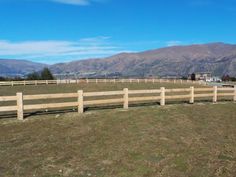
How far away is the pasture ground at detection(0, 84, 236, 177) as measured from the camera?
10.5 meters

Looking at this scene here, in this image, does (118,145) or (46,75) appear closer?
(118,145)

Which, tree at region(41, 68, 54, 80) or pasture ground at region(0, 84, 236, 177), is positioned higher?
tree at region(41, 68, 54, 80)

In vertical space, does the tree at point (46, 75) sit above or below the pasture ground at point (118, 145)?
above

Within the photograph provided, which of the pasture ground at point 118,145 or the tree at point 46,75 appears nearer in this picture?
the pasture ground at point 118,145

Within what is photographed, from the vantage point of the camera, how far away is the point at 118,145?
12.5m

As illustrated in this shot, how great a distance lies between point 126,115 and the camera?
669 inches

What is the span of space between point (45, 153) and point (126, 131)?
393 centimetres

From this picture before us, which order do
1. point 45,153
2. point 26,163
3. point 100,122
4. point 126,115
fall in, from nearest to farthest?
1. point 26,163
2. point 45,153
3. point 100,122
4. point 126,115

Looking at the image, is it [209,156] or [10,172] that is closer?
[10,172]

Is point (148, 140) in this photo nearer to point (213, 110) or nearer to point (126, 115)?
point (126, 115)

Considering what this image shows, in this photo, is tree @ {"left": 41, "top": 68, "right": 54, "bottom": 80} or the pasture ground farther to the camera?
tree @ {"left": 41, "top": 68, "right": 54, "bottom": 80}

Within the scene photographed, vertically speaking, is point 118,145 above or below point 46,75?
below

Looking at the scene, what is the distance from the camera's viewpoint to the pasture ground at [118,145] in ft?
34.5

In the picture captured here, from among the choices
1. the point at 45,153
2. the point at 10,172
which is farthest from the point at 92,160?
the point at 10,172
